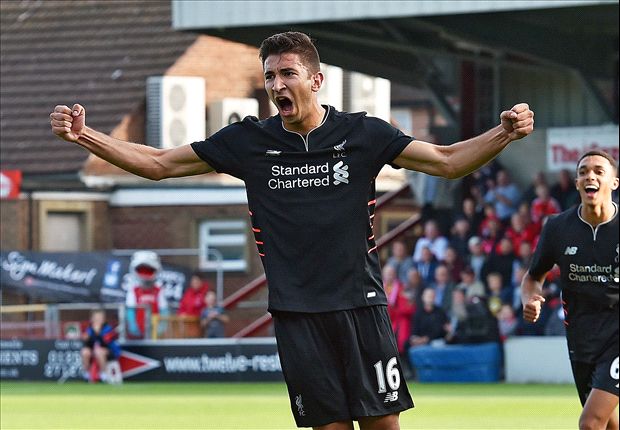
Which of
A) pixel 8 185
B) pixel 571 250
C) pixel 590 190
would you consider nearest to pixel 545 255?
pixel 571 250

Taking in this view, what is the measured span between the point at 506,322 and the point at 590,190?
43.9 feet

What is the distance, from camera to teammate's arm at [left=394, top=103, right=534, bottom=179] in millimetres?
7195

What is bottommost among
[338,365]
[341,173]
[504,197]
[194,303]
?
[194,303]

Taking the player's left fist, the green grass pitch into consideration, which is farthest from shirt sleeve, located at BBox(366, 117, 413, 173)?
the green grass pitch

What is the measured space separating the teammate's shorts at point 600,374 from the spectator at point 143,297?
16242 mm

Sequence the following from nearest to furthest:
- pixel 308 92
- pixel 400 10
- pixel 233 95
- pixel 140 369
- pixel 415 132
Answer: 1. pixel 308 92
2. pixel 400 10
3. pixel 140 369
4. pixel 233 95
5. pixel 415 132

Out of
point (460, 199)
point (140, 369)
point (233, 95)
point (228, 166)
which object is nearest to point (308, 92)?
point (228, 166)

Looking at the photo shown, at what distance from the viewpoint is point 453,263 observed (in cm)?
2550

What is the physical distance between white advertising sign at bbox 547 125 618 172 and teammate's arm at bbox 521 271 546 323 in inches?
603

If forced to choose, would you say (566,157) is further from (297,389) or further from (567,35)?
(297,389)

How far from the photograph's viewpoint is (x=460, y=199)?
2880 centimetres

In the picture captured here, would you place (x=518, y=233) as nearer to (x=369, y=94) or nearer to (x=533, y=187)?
(x=533, y=187)

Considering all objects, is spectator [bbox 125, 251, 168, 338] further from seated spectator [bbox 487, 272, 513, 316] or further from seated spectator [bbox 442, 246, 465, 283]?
seated spectator [bbox 487, 272, 513, 316]

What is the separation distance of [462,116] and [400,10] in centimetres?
667
